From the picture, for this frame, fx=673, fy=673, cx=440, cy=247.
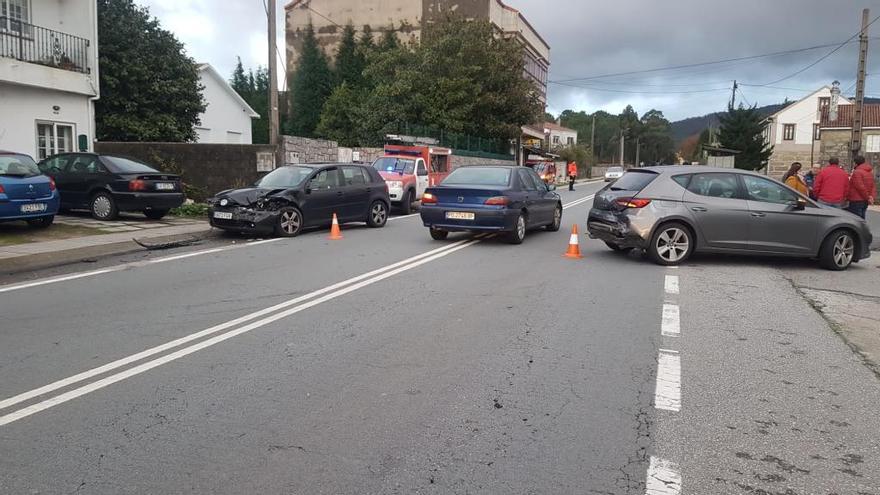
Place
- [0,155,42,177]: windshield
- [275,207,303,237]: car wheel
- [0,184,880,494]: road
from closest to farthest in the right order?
[0,184,880,494]: road, [0,155,42,177]: windshield, [275,207,303,237]: car wheel

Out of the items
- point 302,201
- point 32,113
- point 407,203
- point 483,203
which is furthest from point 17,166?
point 407,203

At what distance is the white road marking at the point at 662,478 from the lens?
3.38 m

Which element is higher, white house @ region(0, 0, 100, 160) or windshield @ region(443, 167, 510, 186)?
white house @ region(0, 0, 100, 160)

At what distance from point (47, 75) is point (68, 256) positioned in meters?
10.4

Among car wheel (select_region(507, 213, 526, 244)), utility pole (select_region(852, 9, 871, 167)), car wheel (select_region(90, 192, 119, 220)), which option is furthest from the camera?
utility pole (select_region(852, 9, 871, 167))

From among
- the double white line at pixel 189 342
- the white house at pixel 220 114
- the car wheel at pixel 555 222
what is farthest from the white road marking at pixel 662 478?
the white house at pixel 220 114

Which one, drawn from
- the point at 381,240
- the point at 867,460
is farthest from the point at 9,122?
the point at 867,460

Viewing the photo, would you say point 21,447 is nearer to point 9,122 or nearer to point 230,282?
point 230,282

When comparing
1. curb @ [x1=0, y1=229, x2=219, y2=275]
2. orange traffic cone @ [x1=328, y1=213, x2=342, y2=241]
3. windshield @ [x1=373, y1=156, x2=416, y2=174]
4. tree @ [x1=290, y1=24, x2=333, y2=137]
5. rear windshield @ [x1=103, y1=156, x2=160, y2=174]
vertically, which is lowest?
curb @ [x1=0, y1=229, x2=219, y2=275]

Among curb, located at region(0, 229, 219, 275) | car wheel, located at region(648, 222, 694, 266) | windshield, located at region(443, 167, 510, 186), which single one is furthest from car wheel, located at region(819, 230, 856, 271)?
curb, located at region(0, 229, 219, 275)

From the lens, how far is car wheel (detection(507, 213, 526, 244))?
12516mm

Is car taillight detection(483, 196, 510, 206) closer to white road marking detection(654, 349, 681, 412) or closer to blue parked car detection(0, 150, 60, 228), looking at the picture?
white road marking detection(654, 349, 681, 412)

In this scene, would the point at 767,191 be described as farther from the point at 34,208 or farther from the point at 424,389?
the point at 34,208

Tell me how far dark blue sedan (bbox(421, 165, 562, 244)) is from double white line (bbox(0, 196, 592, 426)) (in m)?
2.76
